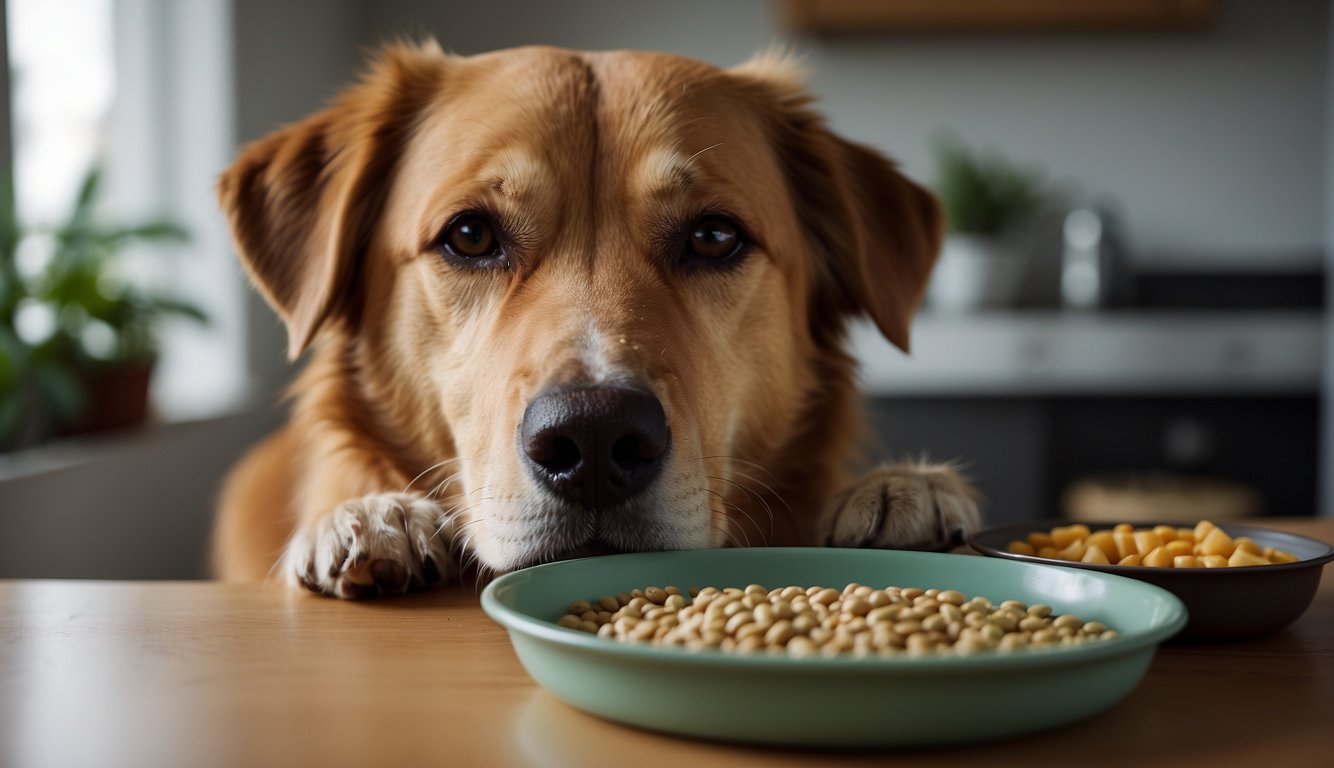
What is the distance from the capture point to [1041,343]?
4809mm

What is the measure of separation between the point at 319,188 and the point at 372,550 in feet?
2.48

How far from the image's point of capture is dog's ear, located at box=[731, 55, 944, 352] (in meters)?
1.84

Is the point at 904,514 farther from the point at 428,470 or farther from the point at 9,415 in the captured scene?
the point at 9,415

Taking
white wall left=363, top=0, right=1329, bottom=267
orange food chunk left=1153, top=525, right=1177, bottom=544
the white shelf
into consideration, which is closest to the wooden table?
orange food chunk left=1153, top=525, right=1177, bottom=544

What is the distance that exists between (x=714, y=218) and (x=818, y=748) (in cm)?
97

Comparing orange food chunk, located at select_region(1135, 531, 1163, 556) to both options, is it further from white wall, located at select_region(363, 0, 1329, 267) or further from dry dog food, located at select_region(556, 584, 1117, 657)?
white wall, located at select_region(363, 0, 1329, 267)

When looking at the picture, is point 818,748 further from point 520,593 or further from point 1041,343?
point 1041,343

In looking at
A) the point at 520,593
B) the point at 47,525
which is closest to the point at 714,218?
the point at 520,593

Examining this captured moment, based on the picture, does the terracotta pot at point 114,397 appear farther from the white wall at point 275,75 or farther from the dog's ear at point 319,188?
the dog's ear at point 319,188

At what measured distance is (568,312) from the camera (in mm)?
1377

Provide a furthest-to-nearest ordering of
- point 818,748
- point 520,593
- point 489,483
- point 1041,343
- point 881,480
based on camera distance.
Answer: point 1041,343
point 881,480
point 489,483
point 520,593
point 818,748

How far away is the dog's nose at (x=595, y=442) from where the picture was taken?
3.78ft

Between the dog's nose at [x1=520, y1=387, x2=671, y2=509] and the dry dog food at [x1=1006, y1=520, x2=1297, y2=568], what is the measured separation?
0.39 meters

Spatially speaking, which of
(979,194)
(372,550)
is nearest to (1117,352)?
(979,194)
